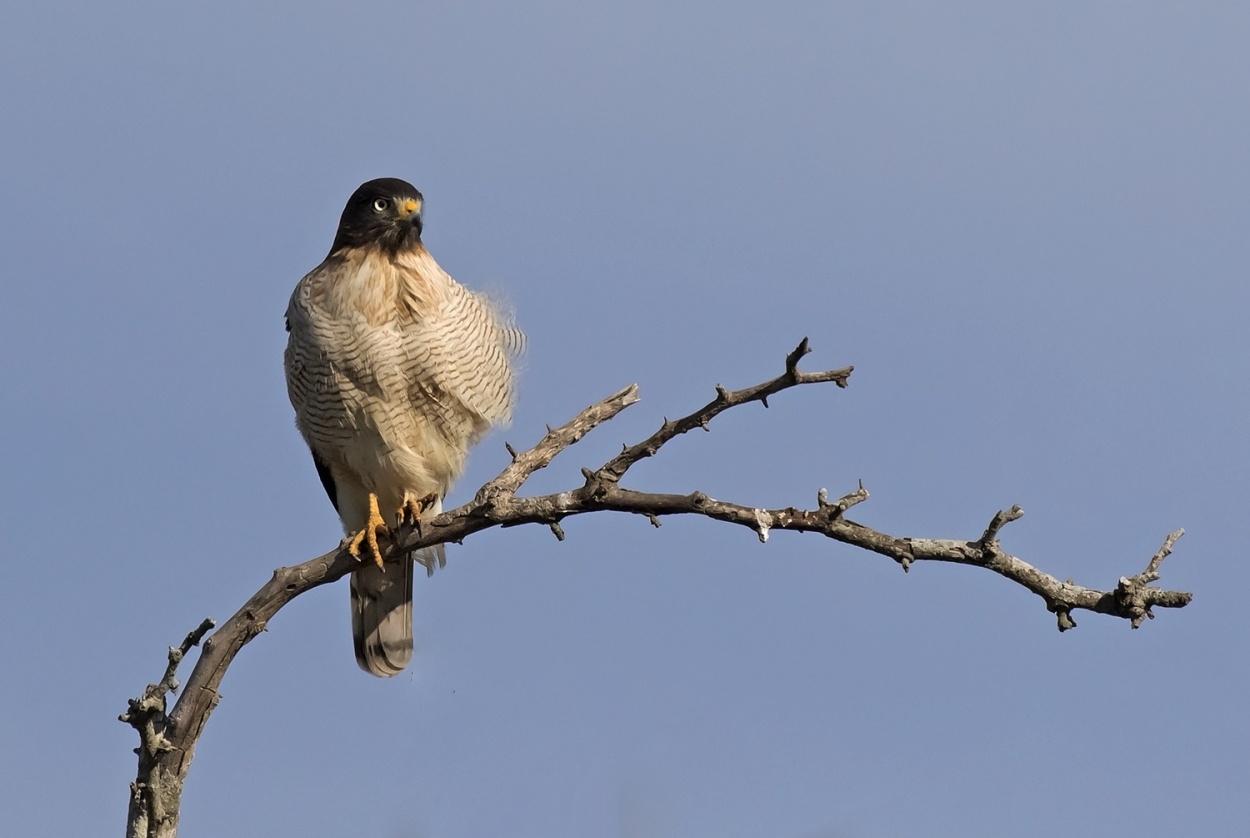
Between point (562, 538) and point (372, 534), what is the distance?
145 centimetres

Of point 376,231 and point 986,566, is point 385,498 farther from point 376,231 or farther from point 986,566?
point 986,566

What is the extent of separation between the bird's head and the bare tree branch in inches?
60.9

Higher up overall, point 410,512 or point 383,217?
point 383,217

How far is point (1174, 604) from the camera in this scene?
13.3 ft

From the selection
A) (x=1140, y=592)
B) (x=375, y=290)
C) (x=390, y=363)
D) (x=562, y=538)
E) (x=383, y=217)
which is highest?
(x=383, y=217)

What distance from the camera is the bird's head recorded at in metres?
6.19

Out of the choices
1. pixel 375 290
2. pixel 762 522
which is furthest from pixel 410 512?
pixel 762 522

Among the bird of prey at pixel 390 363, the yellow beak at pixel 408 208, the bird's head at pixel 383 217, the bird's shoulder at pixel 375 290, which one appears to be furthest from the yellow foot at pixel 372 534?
the yellow beak at pixel 408 208

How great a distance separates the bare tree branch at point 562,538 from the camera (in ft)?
13.9

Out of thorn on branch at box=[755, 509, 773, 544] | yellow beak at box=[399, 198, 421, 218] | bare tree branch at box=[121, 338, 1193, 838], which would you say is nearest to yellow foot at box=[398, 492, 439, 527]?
bare tree branch at box=[121, 338, 1193, 838]

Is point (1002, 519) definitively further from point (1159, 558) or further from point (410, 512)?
point (410, 512)

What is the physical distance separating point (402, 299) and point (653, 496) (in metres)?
1.93

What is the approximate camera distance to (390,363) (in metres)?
5.80

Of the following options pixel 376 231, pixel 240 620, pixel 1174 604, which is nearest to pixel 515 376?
pixel 376 231
